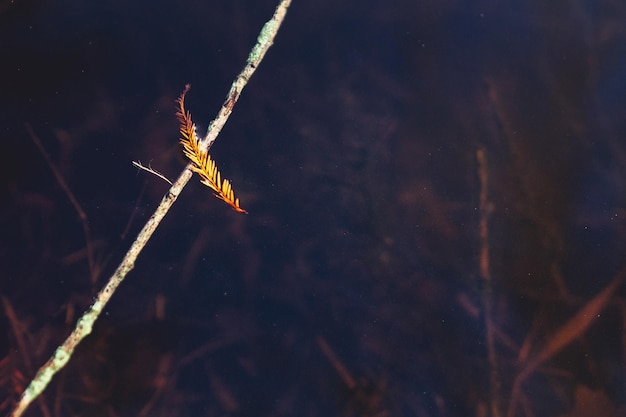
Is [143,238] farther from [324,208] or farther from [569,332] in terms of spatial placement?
[569,332]

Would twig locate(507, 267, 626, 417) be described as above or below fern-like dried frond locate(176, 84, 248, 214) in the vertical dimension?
below

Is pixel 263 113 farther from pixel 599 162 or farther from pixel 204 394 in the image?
pixel 599 162

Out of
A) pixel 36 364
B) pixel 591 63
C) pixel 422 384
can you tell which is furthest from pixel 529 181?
pixel 36 364

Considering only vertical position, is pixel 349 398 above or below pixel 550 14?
below

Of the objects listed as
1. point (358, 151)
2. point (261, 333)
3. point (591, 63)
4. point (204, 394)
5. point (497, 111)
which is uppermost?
point (591, 63)

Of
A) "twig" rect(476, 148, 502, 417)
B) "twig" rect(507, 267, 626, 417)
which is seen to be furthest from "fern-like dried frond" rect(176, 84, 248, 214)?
"twig" rect(507, 267, 626, 417)

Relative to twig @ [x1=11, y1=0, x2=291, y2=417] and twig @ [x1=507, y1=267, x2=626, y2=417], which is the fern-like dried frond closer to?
twig @ [x1=11, y1=0, x2=291, y2=417]
